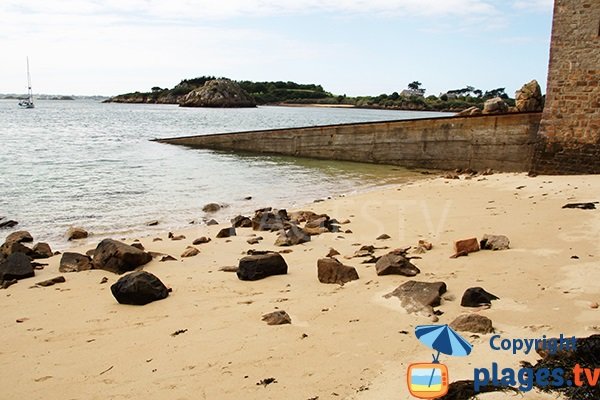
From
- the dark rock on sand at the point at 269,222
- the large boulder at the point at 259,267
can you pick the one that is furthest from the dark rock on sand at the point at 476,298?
the dark rock on sand at the point at 269,222

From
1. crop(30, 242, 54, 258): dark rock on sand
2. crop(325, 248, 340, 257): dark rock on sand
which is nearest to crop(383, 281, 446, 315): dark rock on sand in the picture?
crop(325, 248, 340, 257): dark rock on sand

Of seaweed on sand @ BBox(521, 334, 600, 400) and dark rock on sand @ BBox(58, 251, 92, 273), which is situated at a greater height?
seaweed on sand @ BBox(521, 334, 600, 400)

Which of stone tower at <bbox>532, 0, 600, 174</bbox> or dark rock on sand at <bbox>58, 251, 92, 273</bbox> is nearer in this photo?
dark rock on sand at <bbox>58, 251, 92, 273</bbox>

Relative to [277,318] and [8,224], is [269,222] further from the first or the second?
[8,224]

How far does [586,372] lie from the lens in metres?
2.68

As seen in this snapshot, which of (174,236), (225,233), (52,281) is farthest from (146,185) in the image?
(52,281)

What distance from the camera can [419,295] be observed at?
4105 mm

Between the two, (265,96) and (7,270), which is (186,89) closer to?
(265,96)

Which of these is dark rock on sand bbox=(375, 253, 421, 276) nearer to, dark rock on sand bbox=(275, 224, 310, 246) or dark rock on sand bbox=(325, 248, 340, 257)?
dark rock on sand bbox=(325, 248, 340, 257)

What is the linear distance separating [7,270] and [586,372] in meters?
5.71

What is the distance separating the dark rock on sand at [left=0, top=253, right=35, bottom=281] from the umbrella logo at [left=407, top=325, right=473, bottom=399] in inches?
179

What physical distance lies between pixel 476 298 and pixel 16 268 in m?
4.97

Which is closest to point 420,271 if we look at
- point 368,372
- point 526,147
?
point 368,372

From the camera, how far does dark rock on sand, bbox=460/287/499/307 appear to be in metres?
3.98
